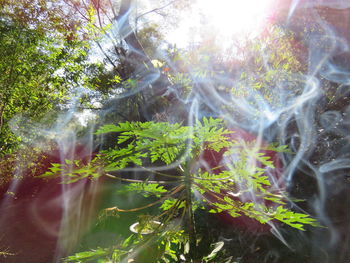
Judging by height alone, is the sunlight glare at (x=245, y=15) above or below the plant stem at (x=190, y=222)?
above

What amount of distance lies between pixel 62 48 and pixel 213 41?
3769 mm

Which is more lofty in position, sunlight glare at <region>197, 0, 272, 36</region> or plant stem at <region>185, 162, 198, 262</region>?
sunlight glare at <region>197, 0, 272, 36</region>

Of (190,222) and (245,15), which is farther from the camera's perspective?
(245,15)

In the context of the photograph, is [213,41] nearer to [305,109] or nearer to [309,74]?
[309,74]

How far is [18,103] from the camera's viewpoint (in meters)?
4.66

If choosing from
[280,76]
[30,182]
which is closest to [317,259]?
[280,76]

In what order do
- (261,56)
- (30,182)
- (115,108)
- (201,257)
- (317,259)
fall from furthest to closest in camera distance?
1. (30,182)
2. (115,108)
3. (261,56)
4. (317,259)
5. (201,257)

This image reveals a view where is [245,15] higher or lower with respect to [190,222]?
higher

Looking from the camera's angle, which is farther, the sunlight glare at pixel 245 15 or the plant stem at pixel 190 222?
the sunlight glare at pixel 245 15

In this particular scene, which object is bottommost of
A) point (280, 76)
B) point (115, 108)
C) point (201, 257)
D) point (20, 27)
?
point (201, 257)

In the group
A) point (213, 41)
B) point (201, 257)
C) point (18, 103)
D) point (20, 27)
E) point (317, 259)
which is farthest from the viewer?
point (18, 103)

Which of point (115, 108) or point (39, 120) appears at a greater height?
point (115, 108)

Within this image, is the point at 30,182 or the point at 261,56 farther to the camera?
the point at 30,182

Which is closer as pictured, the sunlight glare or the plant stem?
the plant stem
